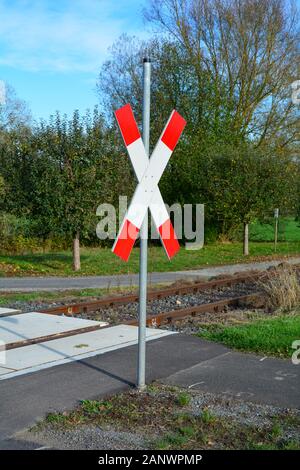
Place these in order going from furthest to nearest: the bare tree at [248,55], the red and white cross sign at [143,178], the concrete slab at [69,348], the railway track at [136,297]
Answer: the bare tree at [248,55] < the railway track at [136,297] < the concrete slab at [69,348] < the red and white cross sign at [143,178]

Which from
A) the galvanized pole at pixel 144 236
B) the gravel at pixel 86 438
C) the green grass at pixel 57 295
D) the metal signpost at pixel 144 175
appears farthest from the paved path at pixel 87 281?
the gravel at pixel 86 438

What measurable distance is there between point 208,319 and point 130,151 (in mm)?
5550

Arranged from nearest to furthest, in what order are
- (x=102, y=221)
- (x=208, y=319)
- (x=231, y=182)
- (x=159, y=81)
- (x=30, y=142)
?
(x=208, y=319)
(x=30, y=142)
(x=102, y=221)
(x=231, y=182)
(x=159, y=81)

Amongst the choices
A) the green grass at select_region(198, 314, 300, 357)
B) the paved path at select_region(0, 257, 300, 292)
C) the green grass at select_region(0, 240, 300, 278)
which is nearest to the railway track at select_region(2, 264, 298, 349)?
the green grass at select_region(198, 314, 300, 357)

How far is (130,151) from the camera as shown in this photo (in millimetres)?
6105

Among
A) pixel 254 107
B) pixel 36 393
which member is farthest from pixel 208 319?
pixel 254 107

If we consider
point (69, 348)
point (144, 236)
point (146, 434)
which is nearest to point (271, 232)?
point (69, 348)

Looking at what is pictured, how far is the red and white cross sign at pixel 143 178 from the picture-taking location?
5.99 meters

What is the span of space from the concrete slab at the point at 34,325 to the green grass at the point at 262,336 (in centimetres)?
200

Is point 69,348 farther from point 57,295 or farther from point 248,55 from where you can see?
point 248,55

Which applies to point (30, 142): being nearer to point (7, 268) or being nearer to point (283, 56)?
point (7, 268)

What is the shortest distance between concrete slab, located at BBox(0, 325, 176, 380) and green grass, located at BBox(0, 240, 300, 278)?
35.8 ft

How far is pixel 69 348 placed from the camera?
8367 mm

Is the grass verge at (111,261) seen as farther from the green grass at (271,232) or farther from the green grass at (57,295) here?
the green grass at (57,295)
